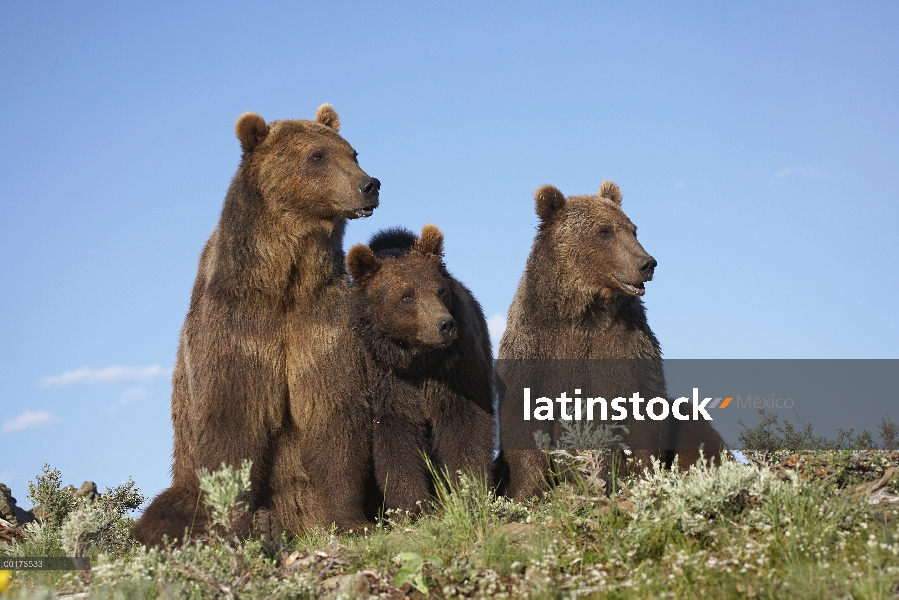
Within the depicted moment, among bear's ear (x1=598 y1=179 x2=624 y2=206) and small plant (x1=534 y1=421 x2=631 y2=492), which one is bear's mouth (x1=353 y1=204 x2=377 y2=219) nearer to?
small plant (x1=534 y1=421 x2=631 y2=492)

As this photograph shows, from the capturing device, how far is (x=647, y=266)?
8633 mm

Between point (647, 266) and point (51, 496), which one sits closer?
point (647, 266)

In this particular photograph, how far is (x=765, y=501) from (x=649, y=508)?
0.66 meters

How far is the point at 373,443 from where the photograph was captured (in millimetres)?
8336

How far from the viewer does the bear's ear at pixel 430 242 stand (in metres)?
9.04

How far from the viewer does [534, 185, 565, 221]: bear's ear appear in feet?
29.9

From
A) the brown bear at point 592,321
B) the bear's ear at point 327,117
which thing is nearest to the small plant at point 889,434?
the brown bear at point 592,321

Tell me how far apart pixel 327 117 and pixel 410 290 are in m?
1.89

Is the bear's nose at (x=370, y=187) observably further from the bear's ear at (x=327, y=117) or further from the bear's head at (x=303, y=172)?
the bear's ear at (x=327, y=117)

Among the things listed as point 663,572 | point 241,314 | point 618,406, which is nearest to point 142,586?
point 663,572

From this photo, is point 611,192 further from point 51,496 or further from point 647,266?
point 51,496

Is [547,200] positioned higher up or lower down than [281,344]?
higher up

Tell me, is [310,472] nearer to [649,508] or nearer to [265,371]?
[265,371]

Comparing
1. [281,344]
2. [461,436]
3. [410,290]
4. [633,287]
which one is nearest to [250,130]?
[281,344]
